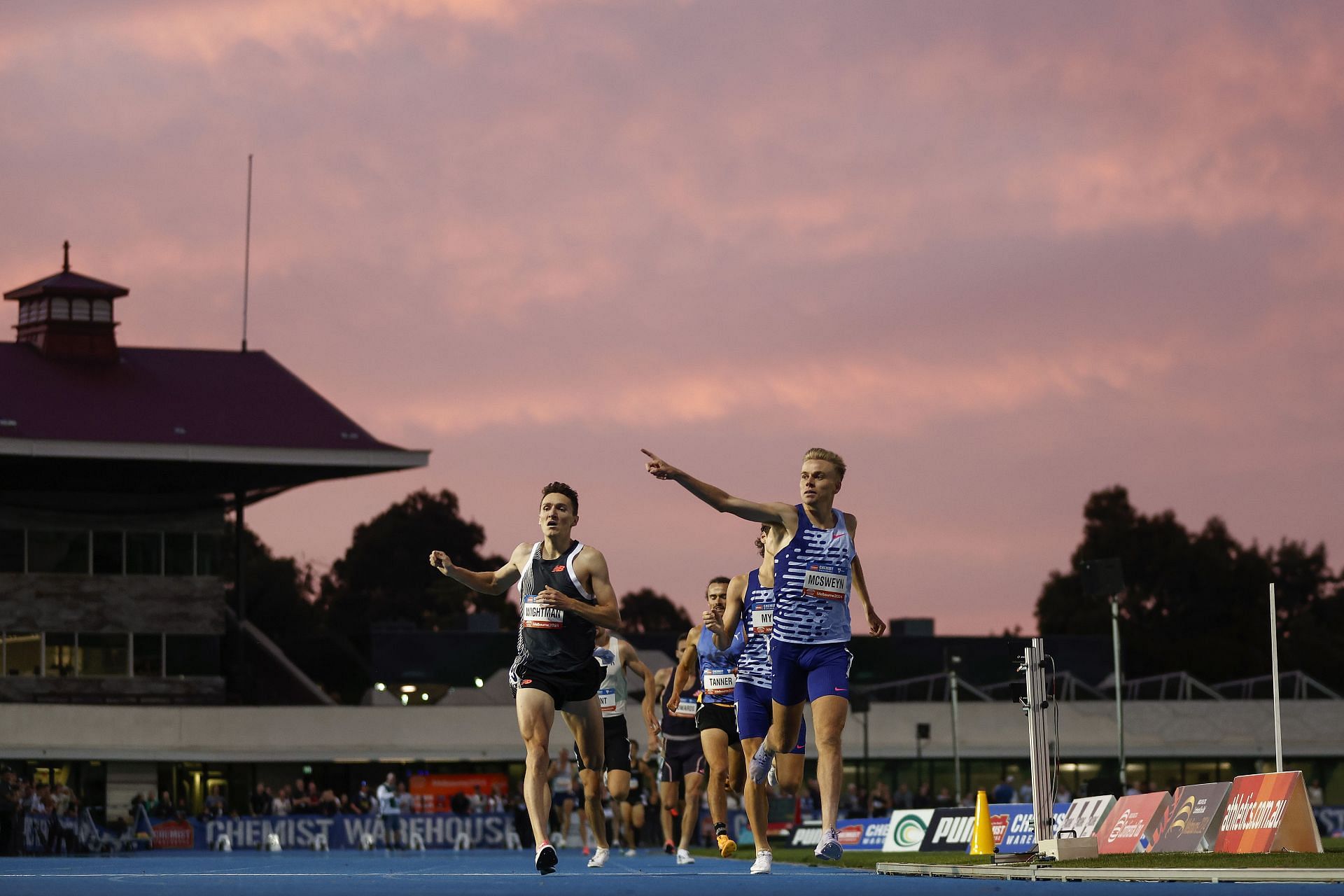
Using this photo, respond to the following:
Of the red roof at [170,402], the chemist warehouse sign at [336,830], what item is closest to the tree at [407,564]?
the red roof at [170,402]

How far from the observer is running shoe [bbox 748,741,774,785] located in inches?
562

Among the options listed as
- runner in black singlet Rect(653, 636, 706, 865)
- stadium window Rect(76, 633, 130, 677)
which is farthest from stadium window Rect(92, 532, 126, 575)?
runner in black singlet Rect(653, 636, 706, 865)

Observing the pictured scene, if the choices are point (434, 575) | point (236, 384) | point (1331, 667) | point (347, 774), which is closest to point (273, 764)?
point (347, 774)

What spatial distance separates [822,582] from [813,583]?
0.21ft

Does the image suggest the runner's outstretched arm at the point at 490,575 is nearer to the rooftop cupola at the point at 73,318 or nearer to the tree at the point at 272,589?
the rooftop cupola at the point at 73,318

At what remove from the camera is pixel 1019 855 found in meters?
14.9

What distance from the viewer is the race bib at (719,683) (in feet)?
59.5

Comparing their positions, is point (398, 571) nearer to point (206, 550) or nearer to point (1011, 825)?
point (206, 550)

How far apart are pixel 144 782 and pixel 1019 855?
150 ft

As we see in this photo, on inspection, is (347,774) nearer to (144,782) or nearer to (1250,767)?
(144,782)

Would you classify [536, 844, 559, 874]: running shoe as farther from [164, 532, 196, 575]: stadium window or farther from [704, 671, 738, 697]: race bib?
[164, 532, 196, 575]: stadium window

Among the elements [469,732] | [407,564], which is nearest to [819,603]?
[469,732]

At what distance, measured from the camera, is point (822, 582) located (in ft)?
43.4

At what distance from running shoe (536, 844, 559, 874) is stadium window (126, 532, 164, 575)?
51.2 m
